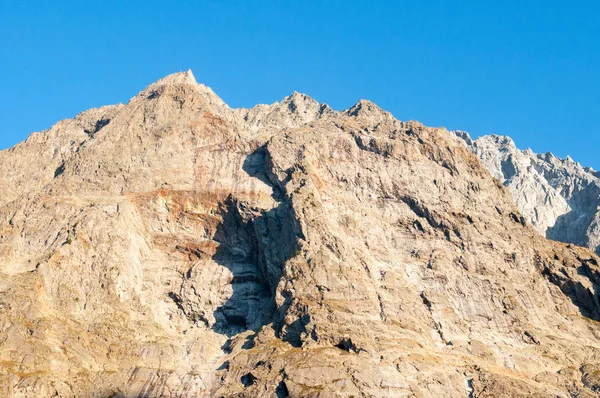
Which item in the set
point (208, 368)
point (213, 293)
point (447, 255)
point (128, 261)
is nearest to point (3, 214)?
point (128, 261)

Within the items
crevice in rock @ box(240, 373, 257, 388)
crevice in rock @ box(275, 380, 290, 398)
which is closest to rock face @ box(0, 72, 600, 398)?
crevice in rock @ box(275, 380, 290, 398)

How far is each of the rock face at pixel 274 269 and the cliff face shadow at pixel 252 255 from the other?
360 millimetres

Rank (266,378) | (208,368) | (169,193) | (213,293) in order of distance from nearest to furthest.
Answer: (266,378) < (208,368) < (213,293) < (169,193)

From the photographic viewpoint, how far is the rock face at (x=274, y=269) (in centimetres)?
10350

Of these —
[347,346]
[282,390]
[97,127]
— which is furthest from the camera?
[97,127]

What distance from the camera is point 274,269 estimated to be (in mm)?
123250

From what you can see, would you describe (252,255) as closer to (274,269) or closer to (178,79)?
(274,269)

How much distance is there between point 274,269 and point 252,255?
337 inches

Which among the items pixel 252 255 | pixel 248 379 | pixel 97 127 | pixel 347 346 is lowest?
pixel 248 379

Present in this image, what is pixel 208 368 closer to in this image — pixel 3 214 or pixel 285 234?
pixel 285 234

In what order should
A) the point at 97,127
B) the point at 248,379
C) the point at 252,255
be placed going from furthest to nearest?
the point at 97,127 → the point at 252,255 → the point at 248,379

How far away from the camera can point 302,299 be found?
110m

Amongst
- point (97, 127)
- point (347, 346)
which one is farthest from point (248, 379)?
point (97, 127)

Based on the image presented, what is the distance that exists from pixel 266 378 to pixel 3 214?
5707 centimetres
